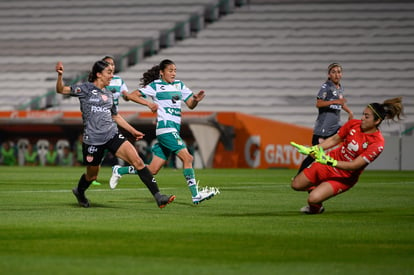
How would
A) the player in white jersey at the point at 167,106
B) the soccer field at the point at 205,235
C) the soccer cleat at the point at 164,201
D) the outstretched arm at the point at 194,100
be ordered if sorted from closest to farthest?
the soccer field at the point at 205,235
the soccer cleat at the point at 164,201
the outstretched arm at the point at 194,100
the player in white jersey at the point at 167,106

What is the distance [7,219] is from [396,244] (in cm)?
430

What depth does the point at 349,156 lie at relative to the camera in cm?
1110

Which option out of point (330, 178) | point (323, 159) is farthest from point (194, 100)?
point (323, 159)

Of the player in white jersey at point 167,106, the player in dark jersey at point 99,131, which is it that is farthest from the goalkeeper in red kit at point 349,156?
the player in white jersey at point 167,106

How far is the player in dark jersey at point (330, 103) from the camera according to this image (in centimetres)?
1555

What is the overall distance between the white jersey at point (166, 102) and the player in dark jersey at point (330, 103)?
10.3ft

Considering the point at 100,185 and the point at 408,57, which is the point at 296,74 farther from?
the point at 100,185

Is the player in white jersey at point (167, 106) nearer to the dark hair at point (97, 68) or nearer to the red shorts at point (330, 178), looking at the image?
the dark hair at point (97, 68)

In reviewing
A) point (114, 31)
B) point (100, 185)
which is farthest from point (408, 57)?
point (100, 185)

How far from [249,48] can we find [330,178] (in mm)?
24818

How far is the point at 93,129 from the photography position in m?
11.6

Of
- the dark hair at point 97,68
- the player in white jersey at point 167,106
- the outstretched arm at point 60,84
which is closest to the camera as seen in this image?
the outstretched arm at point 60,84


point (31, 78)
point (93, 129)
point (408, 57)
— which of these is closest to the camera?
point (93, 129)

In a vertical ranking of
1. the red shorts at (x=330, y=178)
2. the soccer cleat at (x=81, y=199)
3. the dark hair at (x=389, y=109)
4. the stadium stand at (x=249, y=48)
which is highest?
the dark hair at (x=389, y=109)
